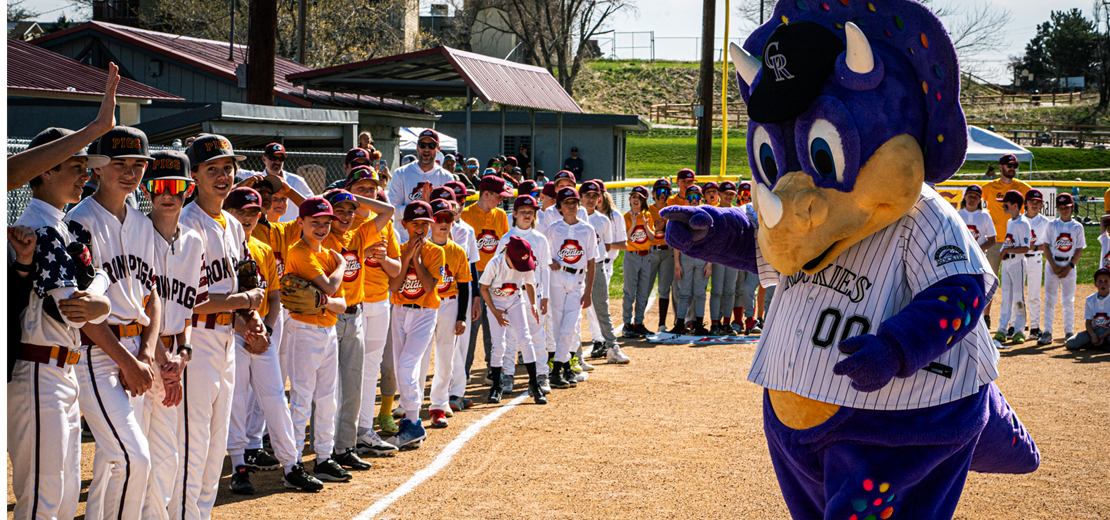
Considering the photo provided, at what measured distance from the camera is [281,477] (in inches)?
242

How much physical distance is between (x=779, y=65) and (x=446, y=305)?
455cm

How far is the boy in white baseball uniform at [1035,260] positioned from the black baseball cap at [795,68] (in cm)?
981

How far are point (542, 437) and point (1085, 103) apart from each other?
194ft

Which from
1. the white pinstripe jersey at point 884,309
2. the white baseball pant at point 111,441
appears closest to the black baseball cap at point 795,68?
the white pinstripe jersey at point 884,309

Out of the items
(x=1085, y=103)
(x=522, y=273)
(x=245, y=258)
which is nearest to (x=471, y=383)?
(x=522, y=273)

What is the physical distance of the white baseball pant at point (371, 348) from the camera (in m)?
6.74

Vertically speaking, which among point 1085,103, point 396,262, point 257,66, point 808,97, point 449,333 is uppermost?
point 1085,103

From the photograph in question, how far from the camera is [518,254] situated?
8.14 metres

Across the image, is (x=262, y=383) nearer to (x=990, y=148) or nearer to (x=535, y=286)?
(x=535, y=286)

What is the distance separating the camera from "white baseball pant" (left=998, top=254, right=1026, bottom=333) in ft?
38.9

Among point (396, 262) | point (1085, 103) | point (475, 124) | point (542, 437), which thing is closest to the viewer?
point (396, 262)

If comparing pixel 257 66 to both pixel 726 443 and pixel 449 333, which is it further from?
pixel 726 443

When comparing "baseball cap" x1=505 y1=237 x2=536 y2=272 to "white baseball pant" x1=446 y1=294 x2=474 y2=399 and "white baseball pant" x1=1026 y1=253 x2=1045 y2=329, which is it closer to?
"white baseball pant" x1=446 y1=294 x2=474 y2=399

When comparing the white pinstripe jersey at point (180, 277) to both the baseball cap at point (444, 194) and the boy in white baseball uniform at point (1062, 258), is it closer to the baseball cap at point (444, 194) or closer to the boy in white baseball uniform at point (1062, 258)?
the baseball cap at point (444, 194)
